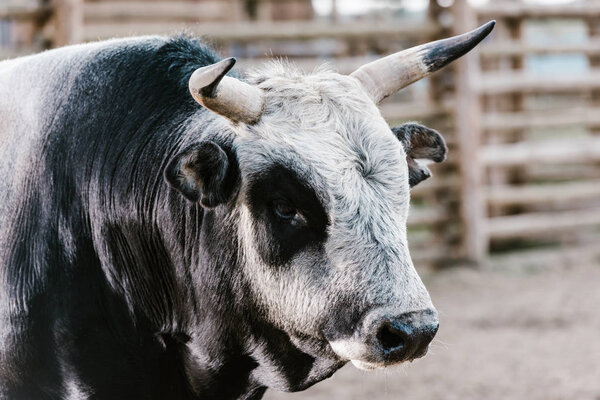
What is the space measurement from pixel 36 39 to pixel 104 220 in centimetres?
509

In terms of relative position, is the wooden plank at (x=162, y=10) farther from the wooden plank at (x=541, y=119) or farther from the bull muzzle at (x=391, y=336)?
the bull muzzle at (x=391, y=336)

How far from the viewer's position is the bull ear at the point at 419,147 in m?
3.02

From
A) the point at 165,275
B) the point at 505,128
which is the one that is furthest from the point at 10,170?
the point at 505,128

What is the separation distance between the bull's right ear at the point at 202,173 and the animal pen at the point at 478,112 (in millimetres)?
4976

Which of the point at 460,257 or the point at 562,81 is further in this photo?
the point at 562,81

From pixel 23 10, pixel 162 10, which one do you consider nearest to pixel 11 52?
pixel 23 10

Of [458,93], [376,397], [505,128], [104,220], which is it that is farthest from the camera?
[505,128]

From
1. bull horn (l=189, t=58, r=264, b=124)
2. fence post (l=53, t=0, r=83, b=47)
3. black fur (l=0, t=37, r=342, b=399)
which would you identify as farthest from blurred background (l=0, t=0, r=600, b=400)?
bull horn (l=189, t=58, r=264, b=124)

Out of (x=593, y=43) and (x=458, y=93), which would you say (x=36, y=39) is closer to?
(x=458, y=93)

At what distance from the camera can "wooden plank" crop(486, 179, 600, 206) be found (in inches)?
368

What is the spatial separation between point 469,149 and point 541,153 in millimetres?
1279

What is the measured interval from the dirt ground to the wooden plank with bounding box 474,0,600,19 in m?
2.88

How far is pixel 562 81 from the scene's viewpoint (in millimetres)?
9797

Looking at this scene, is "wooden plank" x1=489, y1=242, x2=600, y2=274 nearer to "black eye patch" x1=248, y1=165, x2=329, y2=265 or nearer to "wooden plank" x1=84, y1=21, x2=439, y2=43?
"wooden plank" x1=84, y1=21, x2=439, y2=43
